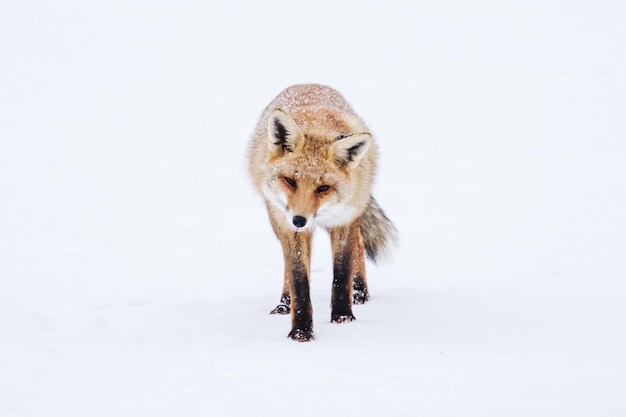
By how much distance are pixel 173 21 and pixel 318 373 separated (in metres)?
21.6

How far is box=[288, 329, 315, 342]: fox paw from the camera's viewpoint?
4938 mm

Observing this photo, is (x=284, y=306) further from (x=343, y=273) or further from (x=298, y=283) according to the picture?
(x=298, y=283)

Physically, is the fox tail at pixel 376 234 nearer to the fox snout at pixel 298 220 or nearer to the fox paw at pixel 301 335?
the fox paw at pixel 301 335

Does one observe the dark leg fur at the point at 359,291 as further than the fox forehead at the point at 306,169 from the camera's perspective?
Yes

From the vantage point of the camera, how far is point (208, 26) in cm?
2373

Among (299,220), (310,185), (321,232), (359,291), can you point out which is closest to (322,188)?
(310,185)

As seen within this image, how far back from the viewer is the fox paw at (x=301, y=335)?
4938 mm

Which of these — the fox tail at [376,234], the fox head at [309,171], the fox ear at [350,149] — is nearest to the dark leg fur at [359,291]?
the fox tail at [376,234]

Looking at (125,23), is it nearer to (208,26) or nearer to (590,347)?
(208,26)

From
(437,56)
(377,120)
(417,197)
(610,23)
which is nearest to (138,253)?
(417,197)

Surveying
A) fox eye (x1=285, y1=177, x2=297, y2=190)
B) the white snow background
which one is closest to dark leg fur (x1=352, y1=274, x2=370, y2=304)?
the white snow background

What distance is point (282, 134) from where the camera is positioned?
16.4ft

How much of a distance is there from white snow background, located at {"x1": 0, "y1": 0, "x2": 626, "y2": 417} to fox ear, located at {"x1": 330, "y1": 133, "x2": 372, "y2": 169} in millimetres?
1206

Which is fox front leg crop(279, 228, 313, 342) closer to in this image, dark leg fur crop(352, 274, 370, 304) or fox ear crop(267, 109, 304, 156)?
fox ear crop(267, 109, 304, 156)
